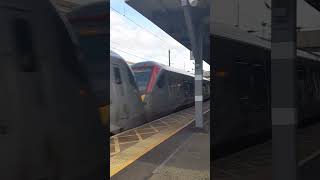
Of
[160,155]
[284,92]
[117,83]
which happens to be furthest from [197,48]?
[284,92]

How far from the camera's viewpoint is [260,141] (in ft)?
22.5

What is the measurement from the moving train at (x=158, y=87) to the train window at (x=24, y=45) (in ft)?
36.8

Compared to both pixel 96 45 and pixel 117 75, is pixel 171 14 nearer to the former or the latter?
pixel 117 75

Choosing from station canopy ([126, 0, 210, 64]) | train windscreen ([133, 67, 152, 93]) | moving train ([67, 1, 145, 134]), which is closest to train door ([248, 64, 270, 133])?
station canopy ([126, 0, 210, 64])

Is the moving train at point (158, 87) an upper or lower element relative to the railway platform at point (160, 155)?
upper

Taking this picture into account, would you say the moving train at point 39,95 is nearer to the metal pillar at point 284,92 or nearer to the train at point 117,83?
the train at point 117,83

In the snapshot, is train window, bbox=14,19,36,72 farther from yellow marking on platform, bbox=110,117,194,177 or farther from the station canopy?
the station canopy

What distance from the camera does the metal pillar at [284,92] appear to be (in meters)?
3.46

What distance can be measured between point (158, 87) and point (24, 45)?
12.9 m

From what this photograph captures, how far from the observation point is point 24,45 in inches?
56.9

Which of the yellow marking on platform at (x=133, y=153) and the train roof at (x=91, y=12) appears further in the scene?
the yellow marking on platform at (x=133, y=153)

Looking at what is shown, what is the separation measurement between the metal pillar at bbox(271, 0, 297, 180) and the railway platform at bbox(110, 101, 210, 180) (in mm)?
2072

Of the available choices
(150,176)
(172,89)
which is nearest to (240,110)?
(150,176)

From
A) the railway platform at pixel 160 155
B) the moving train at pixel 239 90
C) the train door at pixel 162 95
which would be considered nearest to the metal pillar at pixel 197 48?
the railway platform at pixel 160 155
